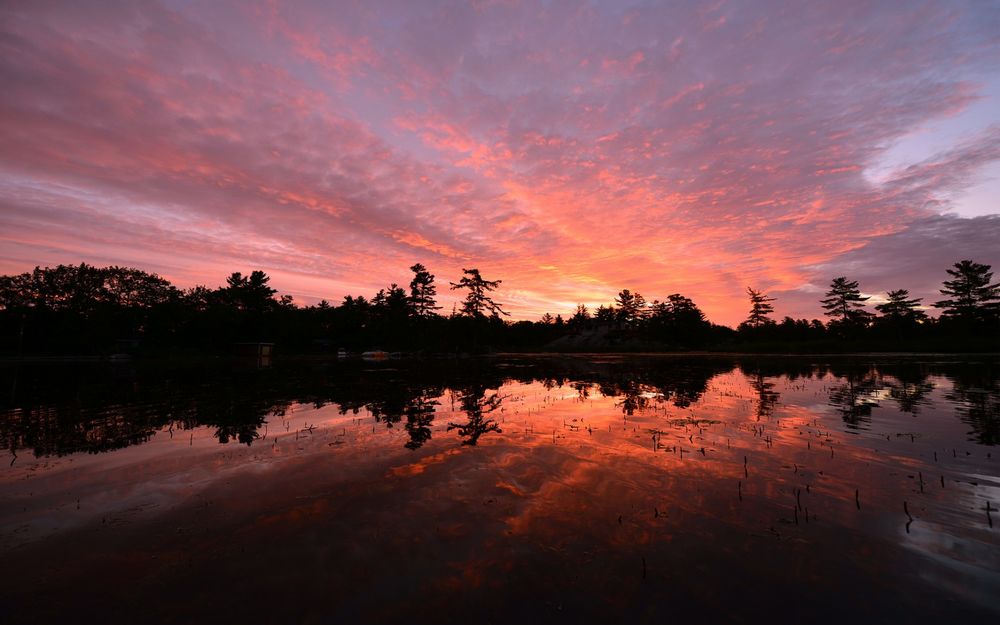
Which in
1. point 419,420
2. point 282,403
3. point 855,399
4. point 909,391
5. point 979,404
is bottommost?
point 282,403

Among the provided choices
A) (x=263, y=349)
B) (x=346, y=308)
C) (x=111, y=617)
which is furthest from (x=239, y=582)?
(x=346, y=308)

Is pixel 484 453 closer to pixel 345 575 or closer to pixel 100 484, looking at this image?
pixel 345 575

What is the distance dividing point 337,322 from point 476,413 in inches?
3391

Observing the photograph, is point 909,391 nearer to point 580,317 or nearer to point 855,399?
point 855,399

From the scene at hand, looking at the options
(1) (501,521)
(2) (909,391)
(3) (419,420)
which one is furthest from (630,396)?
(1) (501,521)

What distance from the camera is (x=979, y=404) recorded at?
1725 centimetres

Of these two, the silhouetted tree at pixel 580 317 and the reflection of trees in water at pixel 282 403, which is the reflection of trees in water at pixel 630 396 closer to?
the reflection of trees in water at pixel 282 403

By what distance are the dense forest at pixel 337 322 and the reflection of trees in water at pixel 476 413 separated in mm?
68971

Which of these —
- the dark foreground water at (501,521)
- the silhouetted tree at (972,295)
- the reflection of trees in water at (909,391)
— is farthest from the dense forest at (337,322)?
the dark foreground water at (501,521)

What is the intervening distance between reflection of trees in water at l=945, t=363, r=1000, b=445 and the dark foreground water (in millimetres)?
221

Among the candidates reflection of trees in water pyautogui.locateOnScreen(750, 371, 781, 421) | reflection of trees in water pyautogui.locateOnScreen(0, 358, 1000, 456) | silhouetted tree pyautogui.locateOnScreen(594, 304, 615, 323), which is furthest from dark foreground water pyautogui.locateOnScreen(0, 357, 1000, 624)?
silhouetted tree pyautogui.locateOnScreen(594, 304, 615, 323)

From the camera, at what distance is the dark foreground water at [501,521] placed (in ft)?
15.1

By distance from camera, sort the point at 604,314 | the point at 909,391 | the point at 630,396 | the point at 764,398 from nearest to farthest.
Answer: the point at 764,398
the point at 630,396
the point at 909,391
the point at 604,314

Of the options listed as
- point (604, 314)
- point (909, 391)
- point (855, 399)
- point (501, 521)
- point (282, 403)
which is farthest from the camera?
point (604, 314)
